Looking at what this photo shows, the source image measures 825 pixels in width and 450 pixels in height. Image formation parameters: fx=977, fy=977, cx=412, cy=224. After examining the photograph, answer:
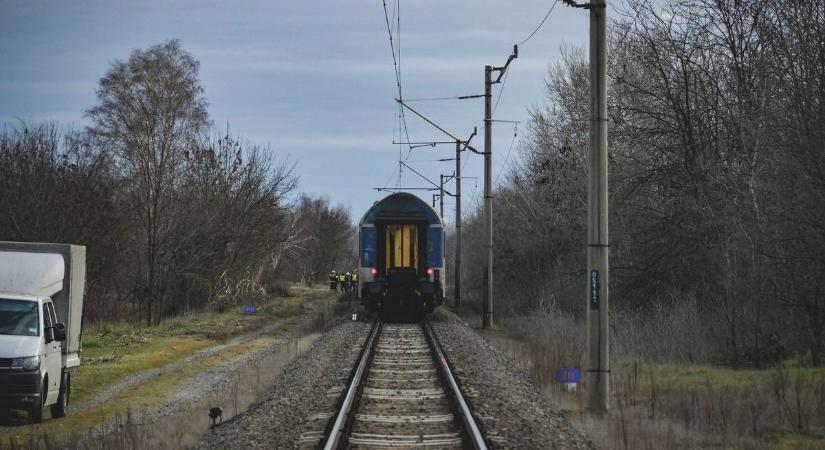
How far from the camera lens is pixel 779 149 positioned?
17359mm

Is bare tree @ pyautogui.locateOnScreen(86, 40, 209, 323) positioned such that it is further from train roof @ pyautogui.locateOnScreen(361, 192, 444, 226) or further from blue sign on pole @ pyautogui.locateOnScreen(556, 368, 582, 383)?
blue sign on pole @ pyautogui.locateOnScreen(556, 368, 582, 383)

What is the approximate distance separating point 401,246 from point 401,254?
0.84 feet

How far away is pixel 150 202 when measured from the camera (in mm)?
32312

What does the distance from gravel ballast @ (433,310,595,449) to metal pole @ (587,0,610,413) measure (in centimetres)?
65

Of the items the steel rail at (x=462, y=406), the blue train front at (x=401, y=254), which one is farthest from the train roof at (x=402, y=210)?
the steel rail at (x=462, y=406)

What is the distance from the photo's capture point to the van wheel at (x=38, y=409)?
12.7 metres

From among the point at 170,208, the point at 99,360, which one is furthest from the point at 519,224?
the point at 99,360

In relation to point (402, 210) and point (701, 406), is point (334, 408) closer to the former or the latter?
point (701, 406)

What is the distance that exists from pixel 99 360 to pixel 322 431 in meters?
12.3

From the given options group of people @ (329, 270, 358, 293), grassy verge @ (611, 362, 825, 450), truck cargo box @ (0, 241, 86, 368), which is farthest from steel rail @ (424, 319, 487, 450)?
group of people @ (329, 270, 358, 293)

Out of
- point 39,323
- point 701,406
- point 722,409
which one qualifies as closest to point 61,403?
point 39,323

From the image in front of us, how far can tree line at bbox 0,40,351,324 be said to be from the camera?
2891 cm

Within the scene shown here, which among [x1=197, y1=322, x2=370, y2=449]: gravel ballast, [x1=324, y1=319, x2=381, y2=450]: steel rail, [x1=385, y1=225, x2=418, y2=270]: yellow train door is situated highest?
[x1=385, y1=225, x2=418, y2=270]: yellow train door

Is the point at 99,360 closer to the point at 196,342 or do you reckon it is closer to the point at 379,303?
the point at 196,342
